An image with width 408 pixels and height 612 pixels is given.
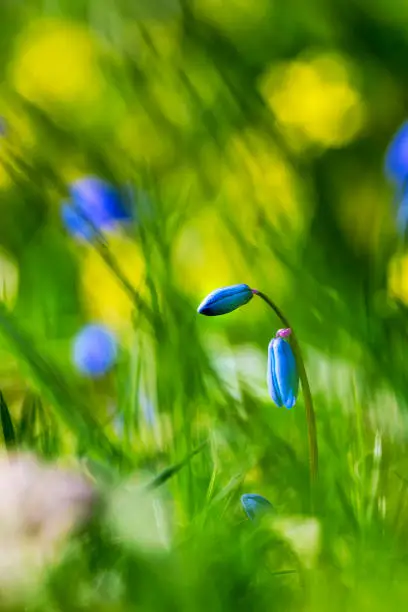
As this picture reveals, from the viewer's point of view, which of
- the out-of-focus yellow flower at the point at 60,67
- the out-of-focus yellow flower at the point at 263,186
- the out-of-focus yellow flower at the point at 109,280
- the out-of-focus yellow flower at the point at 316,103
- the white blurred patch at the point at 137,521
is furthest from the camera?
the out-of-focus yellow flower at the point at 60,67

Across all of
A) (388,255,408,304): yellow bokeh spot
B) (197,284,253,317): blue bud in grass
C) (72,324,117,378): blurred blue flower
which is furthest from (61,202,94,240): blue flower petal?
(197,284,253,317): blue bud in grass

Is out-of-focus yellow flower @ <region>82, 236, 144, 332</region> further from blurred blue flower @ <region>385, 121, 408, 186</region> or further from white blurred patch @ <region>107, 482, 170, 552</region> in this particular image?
white blurred patch @ <region>107, 482, 170, 552</region>

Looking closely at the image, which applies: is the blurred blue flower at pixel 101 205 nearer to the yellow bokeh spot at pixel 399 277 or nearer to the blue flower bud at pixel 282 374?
the yellow bokeh spot at pixel 399 277

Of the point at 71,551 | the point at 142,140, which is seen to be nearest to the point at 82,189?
the point at 142,140

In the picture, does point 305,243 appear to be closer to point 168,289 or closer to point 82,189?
point 168,289

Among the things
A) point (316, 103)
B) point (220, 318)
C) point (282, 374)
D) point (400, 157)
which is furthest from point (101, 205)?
point (282, 374)

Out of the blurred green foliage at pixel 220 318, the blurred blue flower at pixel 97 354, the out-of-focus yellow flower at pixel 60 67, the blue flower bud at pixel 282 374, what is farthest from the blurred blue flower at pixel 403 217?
the out-of-focus yellow flower at pixel 60 67
